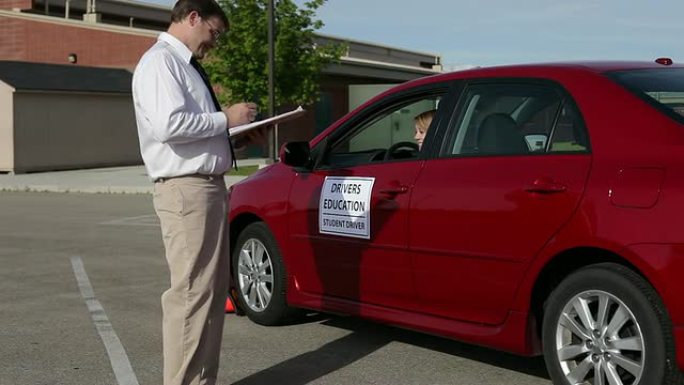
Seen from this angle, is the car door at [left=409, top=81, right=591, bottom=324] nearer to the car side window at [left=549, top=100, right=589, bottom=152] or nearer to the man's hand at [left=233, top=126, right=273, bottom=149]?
the car side window at [left=549, top=100, right=589, bottom=152]

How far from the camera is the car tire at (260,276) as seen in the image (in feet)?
21.7

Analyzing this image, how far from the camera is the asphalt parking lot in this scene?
5.56m

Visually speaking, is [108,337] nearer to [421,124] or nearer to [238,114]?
[421,124]

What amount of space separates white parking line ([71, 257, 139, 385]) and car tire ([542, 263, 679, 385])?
7.59 feet

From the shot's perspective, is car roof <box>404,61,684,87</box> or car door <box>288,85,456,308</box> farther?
car door <box>288,85,456,308</box>

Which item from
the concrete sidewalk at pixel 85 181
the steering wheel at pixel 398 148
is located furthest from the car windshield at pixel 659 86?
the concrete sidewalk at pixel 85 181

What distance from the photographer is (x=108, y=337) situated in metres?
6.60

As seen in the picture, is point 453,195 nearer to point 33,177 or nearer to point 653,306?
point 653,306

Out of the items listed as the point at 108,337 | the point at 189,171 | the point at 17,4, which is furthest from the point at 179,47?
the point at 17,4

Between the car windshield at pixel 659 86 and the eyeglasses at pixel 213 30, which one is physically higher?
the eyeglasses at pixel 213 30

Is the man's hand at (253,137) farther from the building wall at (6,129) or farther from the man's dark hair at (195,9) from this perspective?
the building wall at (6,129)

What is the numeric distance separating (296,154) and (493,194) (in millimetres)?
1667

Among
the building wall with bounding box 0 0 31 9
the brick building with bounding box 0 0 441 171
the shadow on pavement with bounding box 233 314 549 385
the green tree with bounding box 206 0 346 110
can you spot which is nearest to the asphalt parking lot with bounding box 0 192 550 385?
the shadow on pavement with bounding box 233 314 549 385

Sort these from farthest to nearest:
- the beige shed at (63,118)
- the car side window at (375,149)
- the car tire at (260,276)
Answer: the beige shed at (63,118) < the car tire at (260,276) < the car side window at (375,149)
